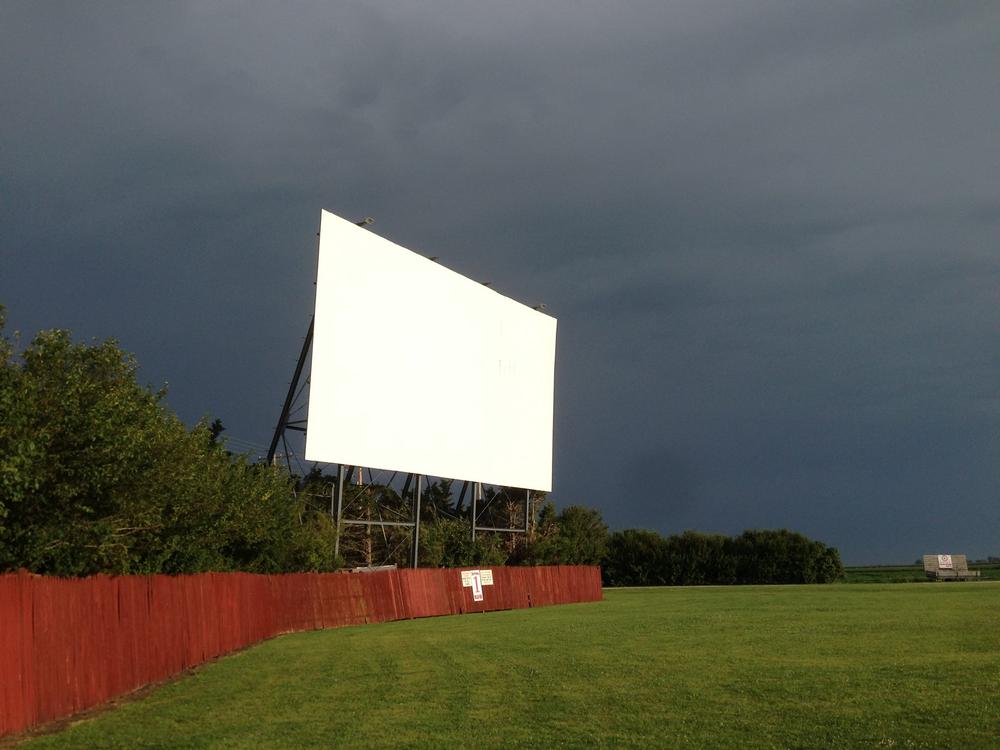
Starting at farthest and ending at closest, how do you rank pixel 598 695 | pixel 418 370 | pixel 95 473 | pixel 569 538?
1. pixel 569 538
2. pixel 418 370
3. pixel 95 473
4. pixel 598 695

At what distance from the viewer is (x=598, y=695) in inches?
587

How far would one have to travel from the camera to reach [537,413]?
64.2 metres

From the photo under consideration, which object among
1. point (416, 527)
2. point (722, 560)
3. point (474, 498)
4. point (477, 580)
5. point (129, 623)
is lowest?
point (722, 560)

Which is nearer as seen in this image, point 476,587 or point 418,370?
point 476,587

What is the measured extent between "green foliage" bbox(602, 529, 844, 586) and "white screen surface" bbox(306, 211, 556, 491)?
107 ft

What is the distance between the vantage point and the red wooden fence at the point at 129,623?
43.0ft

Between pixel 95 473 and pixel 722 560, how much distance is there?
8025 cm

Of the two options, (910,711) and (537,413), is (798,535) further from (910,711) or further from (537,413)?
(910,711)

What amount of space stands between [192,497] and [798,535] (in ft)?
250

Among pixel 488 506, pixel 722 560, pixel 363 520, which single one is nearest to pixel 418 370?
pixel 363 520

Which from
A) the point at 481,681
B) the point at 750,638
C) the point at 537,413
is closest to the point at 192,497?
the point at 481,681

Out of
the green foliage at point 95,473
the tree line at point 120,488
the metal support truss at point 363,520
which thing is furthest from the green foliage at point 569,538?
the green foliage at point 95,473

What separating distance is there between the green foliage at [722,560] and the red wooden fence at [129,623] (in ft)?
188

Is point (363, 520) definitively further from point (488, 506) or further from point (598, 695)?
point (598, 695)
